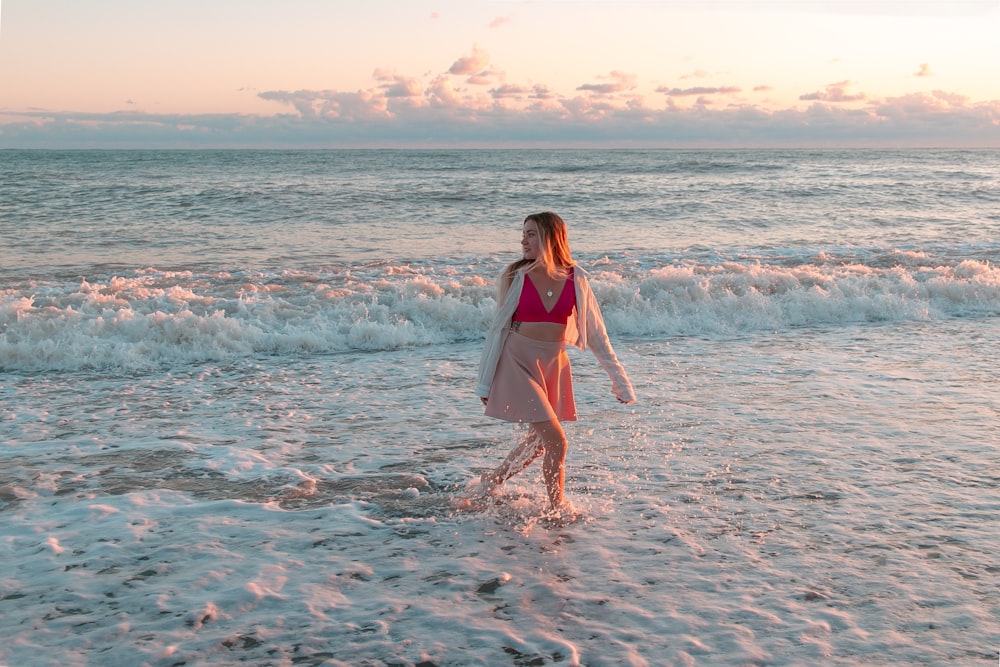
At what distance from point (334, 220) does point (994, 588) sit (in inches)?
820

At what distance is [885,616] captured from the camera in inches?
145

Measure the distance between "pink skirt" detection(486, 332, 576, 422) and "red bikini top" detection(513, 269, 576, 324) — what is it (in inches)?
4.9

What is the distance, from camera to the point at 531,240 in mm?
4496

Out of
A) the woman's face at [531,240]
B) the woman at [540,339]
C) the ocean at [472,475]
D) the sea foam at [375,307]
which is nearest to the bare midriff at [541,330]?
the woman at [540,339]

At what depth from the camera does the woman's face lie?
447cm

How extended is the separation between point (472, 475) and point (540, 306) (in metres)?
1.54

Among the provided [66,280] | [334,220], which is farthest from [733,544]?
[334,220]

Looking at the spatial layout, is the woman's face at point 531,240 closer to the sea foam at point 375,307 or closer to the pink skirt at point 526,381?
the pink skirt at point 526,381

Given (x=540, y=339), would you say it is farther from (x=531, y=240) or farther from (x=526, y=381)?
(x=531, y=240)

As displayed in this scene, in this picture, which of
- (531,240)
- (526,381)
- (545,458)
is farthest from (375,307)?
(531,240)

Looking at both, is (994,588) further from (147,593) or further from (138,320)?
(138,320)

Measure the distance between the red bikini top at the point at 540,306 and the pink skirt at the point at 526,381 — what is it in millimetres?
125

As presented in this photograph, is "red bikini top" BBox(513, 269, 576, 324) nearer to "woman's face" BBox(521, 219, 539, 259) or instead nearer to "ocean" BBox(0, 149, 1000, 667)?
"woman's face" BBox(521, 219, 539, 259)

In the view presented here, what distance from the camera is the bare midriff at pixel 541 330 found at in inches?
184
